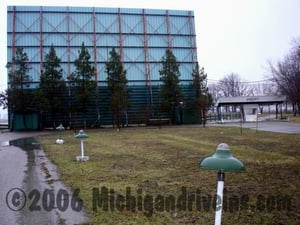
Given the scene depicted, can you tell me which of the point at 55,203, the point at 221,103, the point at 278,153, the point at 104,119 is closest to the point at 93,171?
the point at 55,203

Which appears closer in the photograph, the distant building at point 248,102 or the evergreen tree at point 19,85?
the evergreen tree at point 19,85

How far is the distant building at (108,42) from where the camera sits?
4394 cm

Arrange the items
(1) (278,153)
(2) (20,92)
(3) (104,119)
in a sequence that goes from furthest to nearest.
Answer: (3) (104,119) → (2) (20,92) → (1) (278,153)

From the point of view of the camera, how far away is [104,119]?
44.1 meters

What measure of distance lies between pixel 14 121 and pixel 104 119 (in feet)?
35.7

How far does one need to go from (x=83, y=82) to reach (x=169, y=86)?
10.4m

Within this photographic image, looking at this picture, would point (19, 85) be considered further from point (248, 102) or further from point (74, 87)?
point (248, 102)

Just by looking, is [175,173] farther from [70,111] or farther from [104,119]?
[104,119]

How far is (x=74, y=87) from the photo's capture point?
136 ft

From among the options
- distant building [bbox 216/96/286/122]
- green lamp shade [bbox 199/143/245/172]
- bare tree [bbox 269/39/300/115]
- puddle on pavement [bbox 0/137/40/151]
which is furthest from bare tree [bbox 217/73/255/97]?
green lamp shade [bbox 199/143/245/172]

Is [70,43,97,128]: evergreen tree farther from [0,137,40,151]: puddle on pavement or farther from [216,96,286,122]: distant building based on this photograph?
[0,137,40,151]: puddle on pavement

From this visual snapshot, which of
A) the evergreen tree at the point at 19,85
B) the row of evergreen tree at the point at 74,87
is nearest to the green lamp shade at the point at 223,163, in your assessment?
the row of evergreen tree at the point at 74,87

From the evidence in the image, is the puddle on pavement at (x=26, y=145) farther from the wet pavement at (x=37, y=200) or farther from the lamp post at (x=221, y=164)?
the lamp post at (x=221, y=164)

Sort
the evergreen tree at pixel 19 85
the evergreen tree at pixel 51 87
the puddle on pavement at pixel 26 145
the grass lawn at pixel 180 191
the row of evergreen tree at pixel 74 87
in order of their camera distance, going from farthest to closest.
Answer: the evergreen tree at pixel 19 85 < the row of evergreen tree at pixel 74 87 < the evergreen tree at pixel 51 87 < the puddle on pavement at pixel 26 145 < the grass lawn at pixel 180 191
